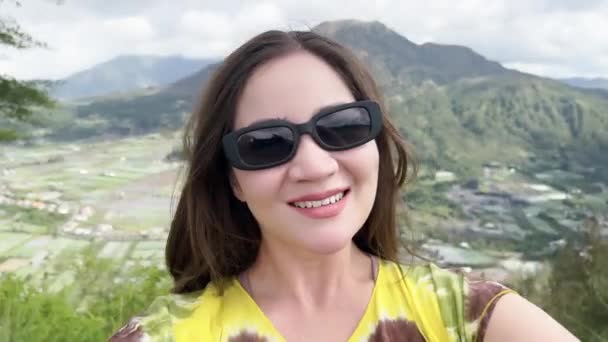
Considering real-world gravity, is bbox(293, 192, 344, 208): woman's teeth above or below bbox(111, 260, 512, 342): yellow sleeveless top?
above

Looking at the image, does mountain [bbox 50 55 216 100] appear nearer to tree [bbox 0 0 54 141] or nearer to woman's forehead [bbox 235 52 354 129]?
tree [bbox 0 0 54 141]

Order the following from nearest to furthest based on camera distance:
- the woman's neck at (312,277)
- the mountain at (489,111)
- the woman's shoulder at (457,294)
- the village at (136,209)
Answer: the woman's shoulder at (457,294) → the woman's neck at (312,277) → the village at (136,209) → the mountain at (489,111)

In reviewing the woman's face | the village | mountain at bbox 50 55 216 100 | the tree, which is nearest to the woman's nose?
the woman's face

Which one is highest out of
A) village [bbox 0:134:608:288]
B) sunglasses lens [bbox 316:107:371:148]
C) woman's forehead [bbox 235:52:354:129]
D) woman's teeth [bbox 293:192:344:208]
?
woman's forehead [bbox 235:52:354:129]

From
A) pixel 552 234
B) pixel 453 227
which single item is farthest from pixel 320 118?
pixel 552 234

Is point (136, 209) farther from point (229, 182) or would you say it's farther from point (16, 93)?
point (229, 182)

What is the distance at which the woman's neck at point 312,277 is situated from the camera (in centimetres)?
122

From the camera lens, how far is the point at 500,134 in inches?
428

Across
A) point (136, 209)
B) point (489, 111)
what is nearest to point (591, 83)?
point (489, 111)

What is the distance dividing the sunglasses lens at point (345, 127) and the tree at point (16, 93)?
5.17 meters

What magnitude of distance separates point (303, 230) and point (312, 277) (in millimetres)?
152

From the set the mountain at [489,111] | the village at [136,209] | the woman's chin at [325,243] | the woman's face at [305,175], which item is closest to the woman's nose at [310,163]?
the woman's face at [305,175]

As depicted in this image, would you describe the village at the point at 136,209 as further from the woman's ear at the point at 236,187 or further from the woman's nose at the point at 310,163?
the woman's nose at the point at 310,163

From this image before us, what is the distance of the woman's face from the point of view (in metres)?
1.10
